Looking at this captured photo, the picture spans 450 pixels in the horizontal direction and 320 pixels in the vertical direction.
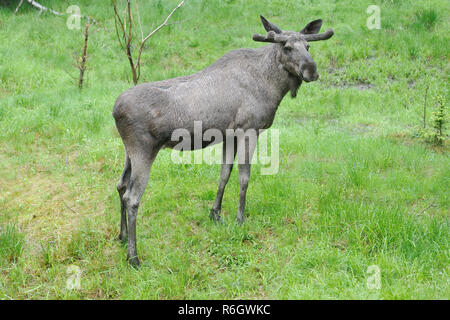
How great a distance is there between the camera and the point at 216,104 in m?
4.56

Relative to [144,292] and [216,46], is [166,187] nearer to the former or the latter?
[144,292]

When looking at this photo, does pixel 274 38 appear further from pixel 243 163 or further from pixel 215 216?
pixel 215 216

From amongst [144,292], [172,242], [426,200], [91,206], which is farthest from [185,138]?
[426,200]

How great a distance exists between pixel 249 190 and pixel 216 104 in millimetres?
1771

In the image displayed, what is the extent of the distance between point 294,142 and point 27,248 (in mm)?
4485

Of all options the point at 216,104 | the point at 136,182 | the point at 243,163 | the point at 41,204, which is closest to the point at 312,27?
the point at 216,104

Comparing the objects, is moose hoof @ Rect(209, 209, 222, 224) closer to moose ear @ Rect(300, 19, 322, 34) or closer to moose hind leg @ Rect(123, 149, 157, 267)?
moose hind leg @ Rect(123, 149, 157, 267)

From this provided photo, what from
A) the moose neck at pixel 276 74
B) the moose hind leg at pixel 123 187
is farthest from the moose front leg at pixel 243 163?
the moose hind leg at pixel 123 187

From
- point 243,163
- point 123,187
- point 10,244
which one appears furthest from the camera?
point 243,163

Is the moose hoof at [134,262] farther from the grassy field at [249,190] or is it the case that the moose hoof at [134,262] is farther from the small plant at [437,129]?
the small plant at [437,129]

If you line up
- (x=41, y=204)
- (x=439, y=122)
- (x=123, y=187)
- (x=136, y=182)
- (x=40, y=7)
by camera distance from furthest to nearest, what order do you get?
(x=40, y=7)
(x=439, y=122)
(x=41, y=204)
(x=123, y=187)
(x=136, y=182)

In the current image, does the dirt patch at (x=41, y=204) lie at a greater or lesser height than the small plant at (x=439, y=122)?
lesser

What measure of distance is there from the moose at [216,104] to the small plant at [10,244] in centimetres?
107

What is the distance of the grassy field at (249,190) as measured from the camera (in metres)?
4.12
